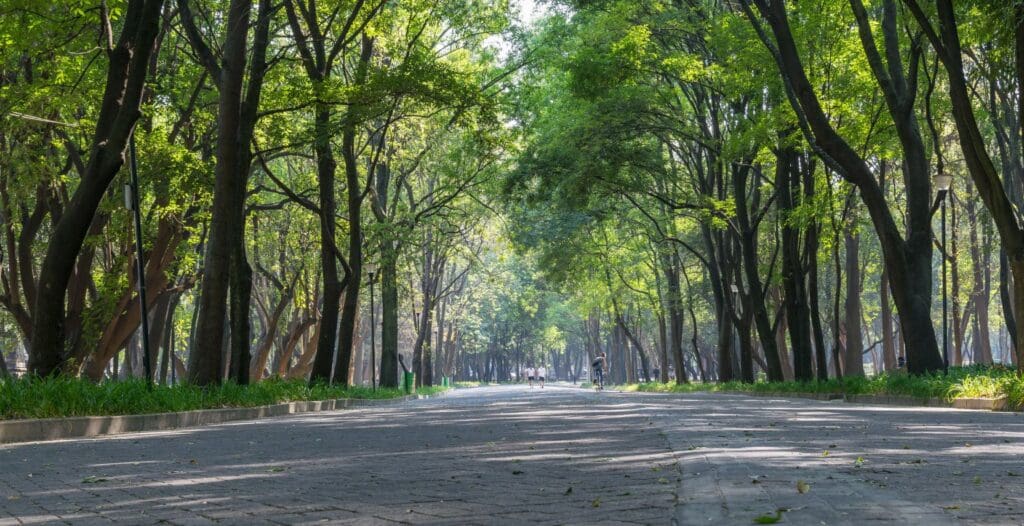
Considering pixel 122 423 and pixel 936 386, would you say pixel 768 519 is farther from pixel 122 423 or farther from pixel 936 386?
pixel 936 386

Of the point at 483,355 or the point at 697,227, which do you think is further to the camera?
the point at 483,355

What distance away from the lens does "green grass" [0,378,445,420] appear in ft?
40.9

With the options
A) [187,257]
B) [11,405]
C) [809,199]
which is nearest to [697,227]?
[809,199]

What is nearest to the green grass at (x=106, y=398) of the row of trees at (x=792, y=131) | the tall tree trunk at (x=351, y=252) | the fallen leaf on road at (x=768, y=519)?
the tall tree trunk at (x=351, y=252)

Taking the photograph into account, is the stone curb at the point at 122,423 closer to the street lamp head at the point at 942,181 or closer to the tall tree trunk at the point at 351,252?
the tall tree trunk at the point at 351,252

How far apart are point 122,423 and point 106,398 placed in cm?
45

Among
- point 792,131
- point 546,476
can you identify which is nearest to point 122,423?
point 546,476

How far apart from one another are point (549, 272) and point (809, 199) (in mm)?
22256

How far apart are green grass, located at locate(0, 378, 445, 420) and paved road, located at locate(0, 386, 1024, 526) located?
4.74ft

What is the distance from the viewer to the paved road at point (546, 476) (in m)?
4.98

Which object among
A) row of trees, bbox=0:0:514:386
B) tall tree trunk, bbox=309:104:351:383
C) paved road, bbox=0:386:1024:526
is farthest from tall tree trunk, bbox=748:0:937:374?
tall tree trunk, bbox=309:104:351:383

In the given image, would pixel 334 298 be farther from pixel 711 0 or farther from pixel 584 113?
pixel 711 0

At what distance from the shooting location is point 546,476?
6777mm

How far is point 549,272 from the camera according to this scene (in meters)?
46.7
